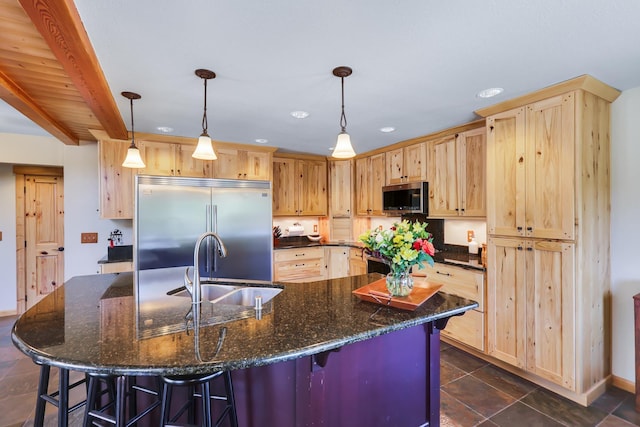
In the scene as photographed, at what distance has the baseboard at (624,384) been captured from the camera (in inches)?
87.9

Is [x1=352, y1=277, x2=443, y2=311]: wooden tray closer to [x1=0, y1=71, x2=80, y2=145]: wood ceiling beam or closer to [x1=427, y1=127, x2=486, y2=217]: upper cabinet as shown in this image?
[x1=427, y1=127, x2=486, y2=217]: upper cabinet

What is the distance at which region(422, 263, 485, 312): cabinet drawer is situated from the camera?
2686mm

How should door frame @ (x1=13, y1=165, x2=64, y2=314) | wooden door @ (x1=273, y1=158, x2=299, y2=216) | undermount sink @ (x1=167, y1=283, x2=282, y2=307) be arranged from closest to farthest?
undermount sink @ (x1=167, y1=283, x2=282, y2=307)
door frame @ (x1=13, y1=165, x2=64, y2=314)
wooden door @ (x1=273, y1=158, x2=299, y2=216)

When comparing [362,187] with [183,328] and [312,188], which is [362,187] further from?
[183,328]

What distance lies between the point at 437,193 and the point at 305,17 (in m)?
→ 2.50

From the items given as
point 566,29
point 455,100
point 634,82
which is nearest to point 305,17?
point 566,29

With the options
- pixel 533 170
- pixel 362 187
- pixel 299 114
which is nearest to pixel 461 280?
pixel 533 170

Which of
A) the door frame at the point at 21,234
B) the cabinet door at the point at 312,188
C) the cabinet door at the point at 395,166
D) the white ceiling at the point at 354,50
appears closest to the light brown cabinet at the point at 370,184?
the cabinet door at the point at 395,166

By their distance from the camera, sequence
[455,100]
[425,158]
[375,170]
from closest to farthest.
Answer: [455,100], [425,158], [375,170]

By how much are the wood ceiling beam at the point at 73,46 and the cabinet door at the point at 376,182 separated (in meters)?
3.03

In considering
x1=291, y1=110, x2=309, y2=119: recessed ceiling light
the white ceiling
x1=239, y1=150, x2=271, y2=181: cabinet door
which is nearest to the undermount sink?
the white ceiling

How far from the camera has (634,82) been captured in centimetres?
212

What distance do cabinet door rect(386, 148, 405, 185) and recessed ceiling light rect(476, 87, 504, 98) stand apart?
1508mm

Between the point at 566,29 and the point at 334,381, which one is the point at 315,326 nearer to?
the point at 334,381
